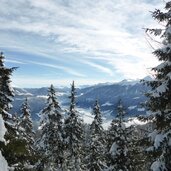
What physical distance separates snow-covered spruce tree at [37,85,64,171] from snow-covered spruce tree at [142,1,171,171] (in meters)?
24.2

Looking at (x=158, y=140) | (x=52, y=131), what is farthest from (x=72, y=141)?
(x=158, y=140)

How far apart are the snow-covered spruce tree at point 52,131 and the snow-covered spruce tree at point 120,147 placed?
1309 cm

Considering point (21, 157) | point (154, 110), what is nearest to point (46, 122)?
point (154, 110)

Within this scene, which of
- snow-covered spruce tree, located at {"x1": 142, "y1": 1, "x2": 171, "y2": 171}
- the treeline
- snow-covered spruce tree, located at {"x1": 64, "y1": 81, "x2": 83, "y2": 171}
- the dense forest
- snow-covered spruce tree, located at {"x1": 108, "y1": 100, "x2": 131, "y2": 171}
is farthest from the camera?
snow-covered spruce tree, located at {"x1": 64, "y1": 81, "x2": 83, "y2": 171}

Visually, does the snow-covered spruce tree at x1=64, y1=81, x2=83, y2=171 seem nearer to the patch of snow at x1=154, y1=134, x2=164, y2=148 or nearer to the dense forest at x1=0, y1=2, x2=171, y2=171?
the dense forest at x1=0, y1=2, x2=171, y2=171

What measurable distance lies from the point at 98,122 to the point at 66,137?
719cm

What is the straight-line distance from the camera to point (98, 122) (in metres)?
49.1

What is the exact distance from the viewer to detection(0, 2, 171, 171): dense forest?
1088 cm

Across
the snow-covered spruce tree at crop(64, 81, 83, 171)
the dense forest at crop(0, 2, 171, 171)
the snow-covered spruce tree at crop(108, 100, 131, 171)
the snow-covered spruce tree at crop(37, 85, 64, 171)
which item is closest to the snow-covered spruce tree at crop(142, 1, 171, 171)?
the dense forest at crop(0, 2, 171, 171)

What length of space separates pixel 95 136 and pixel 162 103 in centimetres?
2443

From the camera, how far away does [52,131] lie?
129 feet

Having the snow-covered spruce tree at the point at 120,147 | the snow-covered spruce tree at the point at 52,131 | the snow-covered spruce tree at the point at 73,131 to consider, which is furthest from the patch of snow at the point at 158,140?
the snow-covered spruce tree at the point at 73,131

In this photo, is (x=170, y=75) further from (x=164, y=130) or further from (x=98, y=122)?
(x=98, y=122)

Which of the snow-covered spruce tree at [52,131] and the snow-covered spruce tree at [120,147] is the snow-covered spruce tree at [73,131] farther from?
the snow-covered spruce tree at [120,147]
